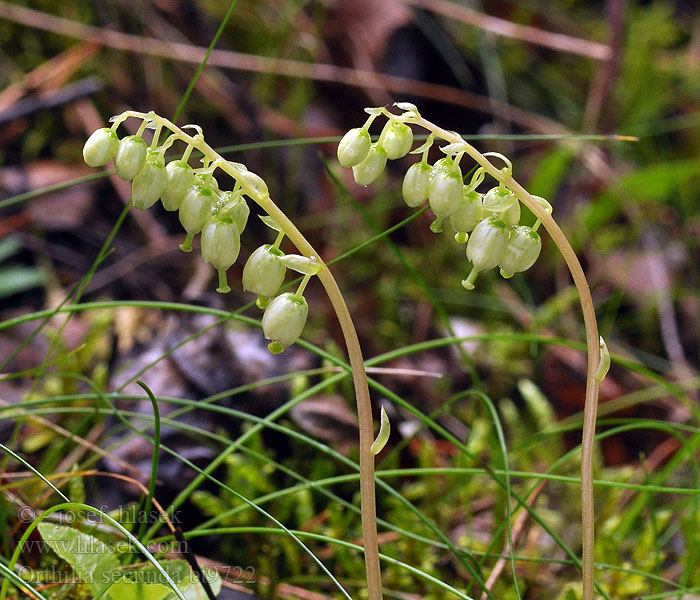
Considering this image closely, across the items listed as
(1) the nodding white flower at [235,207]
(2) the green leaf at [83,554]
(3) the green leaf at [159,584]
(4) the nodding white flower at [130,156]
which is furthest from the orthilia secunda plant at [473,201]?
(2) the green leaf at [83,554]

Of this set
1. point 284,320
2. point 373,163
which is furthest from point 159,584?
point 373,163

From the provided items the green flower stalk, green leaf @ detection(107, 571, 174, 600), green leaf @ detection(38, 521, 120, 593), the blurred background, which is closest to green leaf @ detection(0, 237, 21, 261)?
the blurred background

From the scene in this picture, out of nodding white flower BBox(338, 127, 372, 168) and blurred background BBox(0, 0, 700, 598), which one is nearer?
nodding white flower BBox(338, 127, 372, 168)

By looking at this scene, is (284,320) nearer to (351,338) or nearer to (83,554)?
(351,338)

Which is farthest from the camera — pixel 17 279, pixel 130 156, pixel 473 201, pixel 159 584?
pixel 17 279

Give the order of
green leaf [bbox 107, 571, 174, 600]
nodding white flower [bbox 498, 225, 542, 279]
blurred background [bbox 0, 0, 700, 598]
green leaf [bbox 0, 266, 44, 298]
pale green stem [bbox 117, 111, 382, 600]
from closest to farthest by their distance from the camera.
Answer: pale green stem [bbox 117, 111, 382, 600]
nodding white flower [bbox 498, 225, 542, 279]
green leaf [bbox 107, 571, 174, 600]
blurred background [bbox 0, 0, 700, 598]
green leaf [bbox 0, 266, 44, 298]

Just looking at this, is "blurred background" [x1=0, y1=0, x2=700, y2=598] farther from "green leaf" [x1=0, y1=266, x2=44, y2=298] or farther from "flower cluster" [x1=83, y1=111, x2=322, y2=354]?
"flower cluster" [x1=83, y1=111, x2=322, y2=354]
